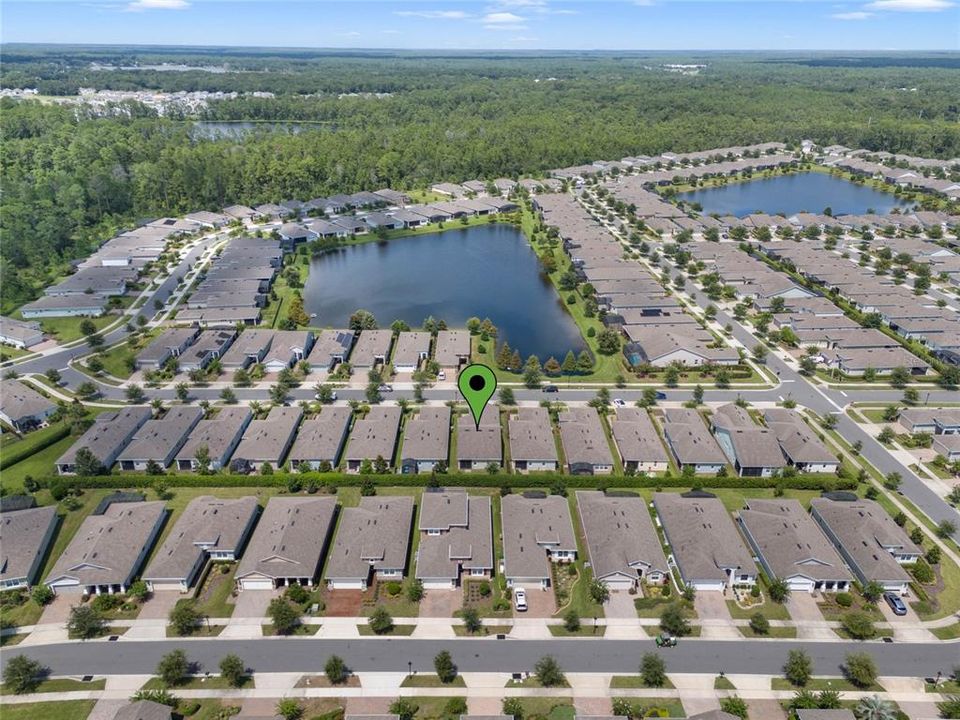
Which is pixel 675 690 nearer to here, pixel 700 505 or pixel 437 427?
pixel 700 505

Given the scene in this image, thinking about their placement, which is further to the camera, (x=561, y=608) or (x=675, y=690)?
(x=561, y=608)

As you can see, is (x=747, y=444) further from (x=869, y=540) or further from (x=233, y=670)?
(x=233, y=670)

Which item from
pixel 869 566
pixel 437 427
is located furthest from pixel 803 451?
pixel 437 427

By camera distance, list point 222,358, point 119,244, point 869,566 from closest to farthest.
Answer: point 869,566
point 222,358
point 119,244

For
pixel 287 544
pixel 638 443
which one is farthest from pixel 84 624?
pixel 638 443

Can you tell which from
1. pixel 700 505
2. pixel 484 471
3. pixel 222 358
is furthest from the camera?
pixel 222 358

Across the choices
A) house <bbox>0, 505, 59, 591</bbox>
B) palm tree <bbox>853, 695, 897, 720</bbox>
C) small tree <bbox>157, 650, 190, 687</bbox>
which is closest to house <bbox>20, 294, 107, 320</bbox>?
house <bbox>0, 505, 59, 591</bbox>

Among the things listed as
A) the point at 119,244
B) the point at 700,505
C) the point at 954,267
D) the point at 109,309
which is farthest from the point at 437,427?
the point at 954,267
